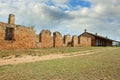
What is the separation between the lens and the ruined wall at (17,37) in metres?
23.5

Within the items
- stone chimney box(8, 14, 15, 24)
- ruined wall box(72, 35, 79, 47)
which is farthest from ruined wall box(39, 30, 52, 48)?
ruined wall box(72, 35, 79, 47)

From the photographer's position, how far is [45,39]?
31.4m

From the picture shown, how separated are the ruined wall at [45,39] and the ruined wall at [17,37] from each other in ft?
7.65

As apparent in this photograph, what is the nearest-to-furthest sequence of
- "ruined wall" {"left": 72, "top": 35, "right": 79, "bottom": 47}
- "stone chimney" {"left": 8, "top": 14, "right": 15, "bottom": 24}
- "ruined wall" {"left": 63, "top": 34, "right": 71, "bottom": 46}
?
"stone chimney" {"left": 8, "top": 14, "right": 15, "bottom": 24} → "ruined wall" {"left": 63, "top": 34, "right": 71, "bottom": 46} → "ruined wall" {"left": 72, "top": 35, "right": 79, "bottom": 47}

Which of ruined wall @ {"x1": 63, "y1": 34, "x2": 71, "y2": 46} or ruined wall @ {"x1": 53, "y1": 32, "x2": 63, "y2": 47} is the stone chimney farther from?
ruined wall @ {"x1": 63, "y1": 34, "x2": 71, "y2": 46}

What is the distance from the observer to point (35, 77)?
9859 millimetres

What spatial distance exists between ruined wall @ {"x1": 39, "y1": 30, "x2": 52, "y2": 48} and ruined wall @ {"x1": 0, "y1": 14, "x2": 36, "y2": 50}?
7.65ft

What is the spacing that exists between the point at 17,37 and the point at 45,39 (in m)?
6.64

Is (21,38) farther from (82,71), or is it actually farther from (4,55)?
(82,71)

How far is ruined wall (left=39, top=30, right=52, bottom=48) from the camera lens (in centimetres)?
3067

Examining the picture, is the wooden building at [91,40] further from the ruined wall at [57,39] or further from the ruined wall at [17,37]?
the ruined wall at [17,37]

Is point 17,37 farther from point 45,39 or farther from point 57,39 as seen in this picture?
point 57,39

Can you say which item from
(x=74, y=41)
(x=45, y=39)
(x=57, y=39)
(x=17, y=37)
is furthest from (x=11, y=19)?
(x=74, y=41)

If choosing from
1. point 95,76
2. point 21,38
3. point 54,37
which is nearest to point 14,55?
point 21,38
